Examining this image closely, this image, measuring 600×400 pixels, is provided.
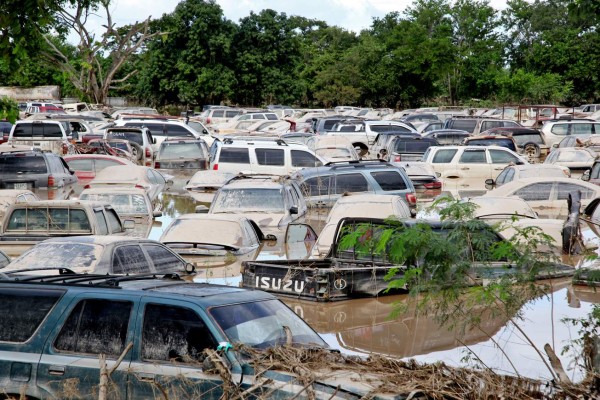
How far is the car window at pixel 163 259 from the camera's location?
554 inches

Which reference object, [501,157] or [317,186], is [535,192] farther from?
[501,157]

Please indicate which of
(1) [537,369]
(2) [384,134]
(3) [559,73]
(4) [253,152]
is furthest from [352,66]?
(1) [537,369]

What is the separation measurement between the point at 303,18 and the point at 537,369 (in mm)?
113657

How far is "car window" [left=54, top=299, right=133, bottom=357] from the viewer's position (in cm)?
772

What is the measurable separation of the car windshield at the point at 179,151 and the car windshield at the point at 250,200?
44.3 ft

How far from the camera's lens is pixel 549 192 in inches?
997

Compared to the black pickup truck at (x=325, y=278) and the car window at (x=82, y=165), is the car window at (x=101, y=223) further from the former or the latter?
the car window at (x=82, y=165)

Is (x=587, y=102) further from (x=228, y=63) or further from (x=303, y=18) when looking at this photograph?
(x=303, y=18)

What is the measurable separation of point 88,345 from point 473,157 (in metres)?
26.9

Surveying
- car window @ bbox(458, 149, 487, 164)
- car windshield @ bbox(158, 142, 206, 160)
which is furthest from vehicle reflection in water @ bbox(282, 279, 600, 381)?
car windshield @ bbox(158, 142, 206, 160)

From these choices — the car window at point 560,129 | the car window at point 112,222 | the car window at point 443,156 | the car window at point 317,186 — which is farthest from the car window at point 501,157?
the car window at point 112,222

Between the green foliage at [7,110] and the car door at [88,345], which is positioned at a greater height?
the green foliage at [7,110]

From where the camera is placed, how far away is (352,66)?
261ft

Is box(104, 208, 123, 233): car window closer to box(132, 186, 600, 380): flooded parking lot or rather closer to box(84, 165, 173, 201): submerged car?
box(132, 186, 600, 380): flooded parking lot
